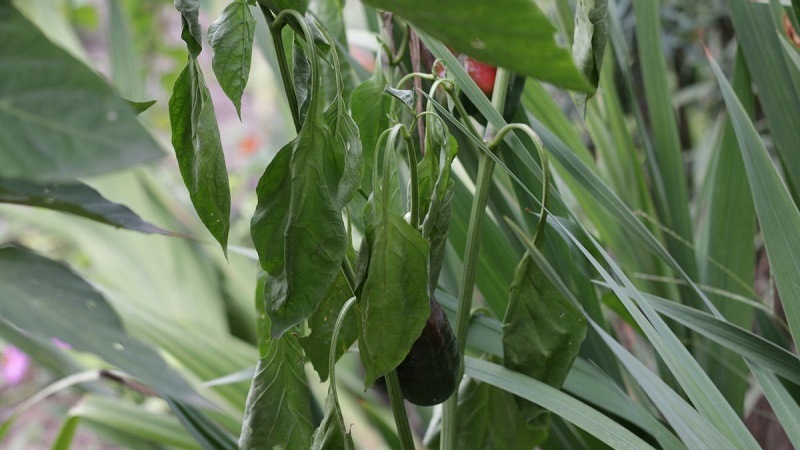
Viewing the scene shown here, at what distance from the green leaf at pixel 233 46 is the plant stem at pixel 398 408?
15cm

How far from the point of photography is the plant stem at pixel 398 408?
0.38 metres

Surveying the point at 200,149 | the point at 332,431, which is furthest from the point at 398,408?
the point at 200,149

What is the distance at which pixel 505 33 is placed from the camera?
0.61ft

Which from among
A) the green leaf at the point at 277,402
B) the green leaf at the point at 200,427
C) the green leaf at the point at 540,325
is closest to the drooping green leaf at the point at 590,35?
the green leaf at the point at 540,325

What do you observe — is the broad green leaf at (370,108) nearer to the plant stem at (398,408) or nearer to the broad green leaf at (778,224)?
the plant stem at (398,408)

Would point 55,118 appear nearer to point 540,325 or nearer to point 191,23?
point 191,23

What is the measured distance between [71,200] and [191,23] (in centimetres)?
9

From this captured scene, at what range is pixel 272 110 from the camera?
9.07ft

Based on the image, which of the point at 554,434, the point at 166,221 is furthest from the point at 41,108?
the point at 166,221

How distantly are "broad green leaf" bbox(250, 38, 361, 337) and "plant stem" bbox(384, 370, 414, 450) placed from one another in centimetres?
8

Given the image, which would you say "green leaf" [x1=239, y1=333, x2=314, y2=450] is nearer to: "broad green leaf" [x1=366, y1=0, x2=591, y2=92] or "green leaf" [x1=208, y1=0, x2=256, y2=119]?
"green leaf" [x1=208, y1=0, x2=256, y2=119]

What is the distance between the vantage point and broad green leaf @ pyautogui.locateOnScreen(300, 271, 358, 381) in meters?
0.40

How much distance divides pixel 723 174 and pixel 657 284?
0.36 feet

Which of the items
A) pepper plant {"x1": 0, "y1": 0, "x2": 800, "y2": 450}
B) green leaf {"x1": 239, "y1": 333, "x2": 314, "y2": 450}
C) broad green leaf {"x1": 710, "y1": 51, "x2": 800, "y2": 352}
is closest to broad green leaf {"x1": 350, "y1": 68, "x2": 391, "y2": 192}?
pepper plant {"x1": 0, "y1": 0, "x2": 800, "y2": 450}
